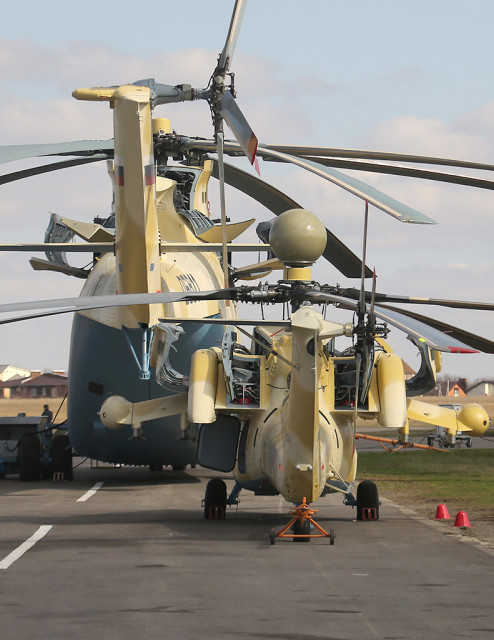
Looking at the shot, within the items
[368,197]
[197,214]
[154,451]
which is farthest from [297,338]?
[197,214]

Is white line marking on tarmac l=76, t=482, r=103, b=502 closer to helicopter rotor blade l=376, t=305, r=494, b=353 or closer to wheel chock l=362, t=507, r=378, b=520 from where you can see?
wheel chock l=362, t=507, r=378, b=520

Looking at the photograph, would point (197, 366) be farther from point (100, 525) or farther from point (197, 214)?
point (197, 214)

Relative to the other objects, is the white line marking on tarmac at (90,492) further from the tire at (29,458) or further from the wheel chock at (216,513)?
the wheel chock at (216,513)

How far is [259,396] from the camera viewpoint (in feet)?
56.6

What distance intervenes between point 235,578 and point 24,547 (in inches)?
155

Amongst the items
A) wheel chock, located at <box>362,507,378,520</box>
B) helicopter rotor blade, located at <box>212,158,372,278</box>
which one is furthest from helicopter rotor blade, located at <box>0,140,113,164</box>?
wheel chock, located at <box>362,507,378,520</box>

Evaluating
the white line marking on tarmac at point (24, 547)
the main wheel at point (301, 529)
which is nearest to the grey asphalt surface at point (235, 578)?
the white line marking on tarmac at point (24, 547)

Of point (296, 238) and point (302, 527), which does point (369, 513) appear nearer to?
point (302, 527)

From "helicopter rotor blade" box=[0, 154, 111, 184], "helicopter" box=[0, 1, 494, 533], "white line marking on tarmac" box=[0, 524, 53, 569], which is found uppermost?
"helicopter rotor blade" box=[0, 154, 111, 184]

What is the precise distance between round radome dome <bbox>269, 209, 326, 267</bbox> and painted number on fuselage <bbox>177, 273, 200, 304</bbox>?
26.5 feet

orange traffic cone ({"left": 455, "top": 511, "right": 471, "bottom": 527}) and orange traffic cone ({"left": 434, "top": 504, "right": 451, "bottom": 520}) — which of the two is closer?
orange traffic cone ({"left": 455, "top": 511, "right": 471, "bottom": 527})

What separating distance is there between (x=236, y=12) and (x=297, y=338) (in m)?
6.32

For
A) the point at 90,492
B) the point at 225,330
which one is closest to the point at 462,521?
the point at 225,330

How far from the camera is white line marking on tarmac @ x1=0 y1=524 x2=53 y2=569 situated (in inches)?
520
